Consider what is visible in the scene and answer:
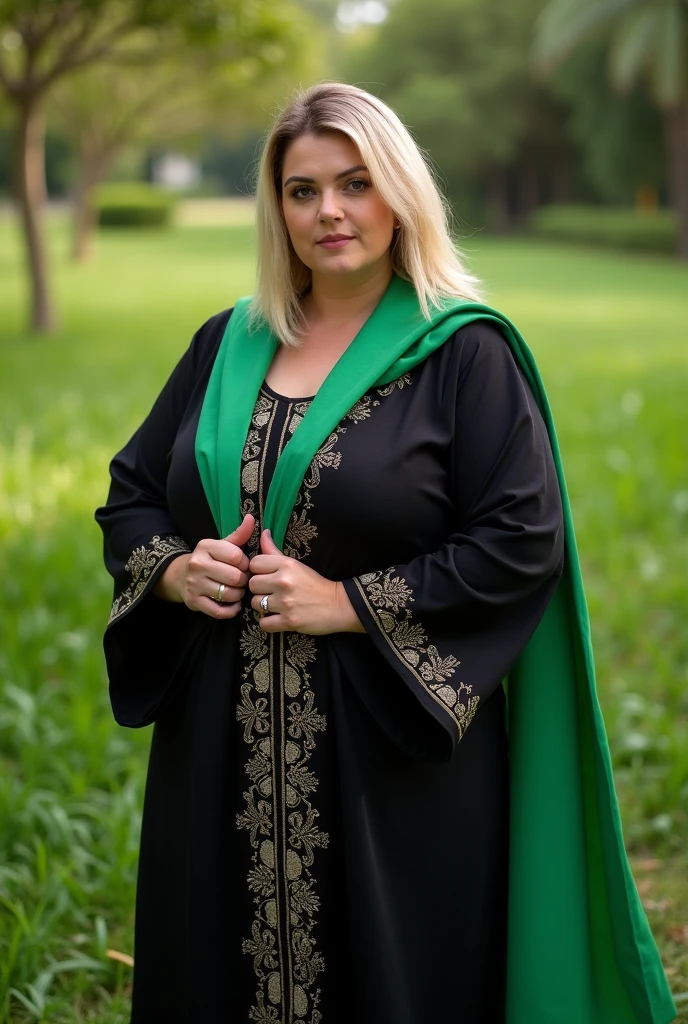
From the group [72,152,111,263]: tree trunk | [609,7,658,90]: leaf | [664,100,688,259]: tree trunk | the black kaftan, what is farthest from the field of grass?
[664,100,688,259]: tree trunk

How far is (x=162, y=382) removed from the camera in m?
9.22

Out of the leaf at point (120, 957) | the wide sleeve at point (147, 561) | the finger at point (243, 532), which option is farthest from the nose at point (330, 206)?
the leaf at point (120, 957)

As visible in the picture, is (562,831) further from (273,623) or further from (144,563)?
(144,563)

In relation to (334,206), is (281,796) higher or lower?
lower

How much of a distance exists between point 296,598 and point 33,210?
37.3 ft

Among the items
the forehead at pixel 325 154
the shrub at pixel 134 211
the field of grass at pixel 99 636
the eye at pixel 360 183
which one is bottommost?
the field of grass at pixel 99 636

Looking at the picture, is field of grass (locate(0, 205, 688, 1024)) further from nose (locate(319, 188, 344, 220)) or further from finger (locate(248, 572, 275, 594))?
finger (locate(248, 572, 275, 594))

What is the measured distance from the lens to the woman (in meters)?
1.87

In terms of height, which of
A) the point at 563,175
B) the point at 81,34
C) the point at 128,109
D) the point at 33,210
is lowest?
the point at 33,210

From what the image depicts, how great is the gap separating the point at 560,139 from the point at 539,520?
39.5 metres

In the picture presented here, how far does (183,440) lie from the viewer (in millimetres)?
2082

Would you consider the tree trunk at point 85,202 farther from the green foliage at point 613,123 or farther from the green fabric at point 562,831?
the green fabric at point 562,831

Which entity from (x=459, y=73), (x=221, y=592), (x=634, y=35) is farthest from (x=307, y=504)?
(x=459, y=73)

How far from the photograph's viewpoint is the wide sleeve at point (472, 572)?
6.02 feet
